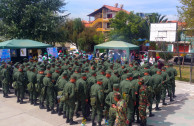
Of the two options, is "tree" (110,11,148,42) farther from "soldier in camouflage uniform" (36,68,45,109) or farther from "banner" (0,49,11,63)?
"soldier in camouflage uniform" (36,68,45,109)

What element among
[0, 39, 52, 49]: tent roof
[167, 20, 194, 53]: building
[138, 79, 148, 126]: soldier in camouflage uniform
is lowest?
[138, 79, 148, 126]: soldier in camouflage uniform

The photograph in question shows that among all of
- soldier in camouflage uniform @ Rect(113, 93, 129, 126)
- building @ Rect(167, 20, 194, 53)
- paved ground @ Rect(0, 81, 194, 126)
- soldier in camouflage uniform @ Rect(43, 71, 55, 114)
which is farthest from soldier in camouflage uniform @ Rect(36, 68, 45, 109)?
building @ Rect(167, 20, 194, 53)

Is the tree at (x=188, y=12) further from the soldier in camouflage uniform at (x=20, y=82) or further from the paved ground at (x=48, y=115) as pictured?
the soldier in camouflage uniform at (x=20, y=82)

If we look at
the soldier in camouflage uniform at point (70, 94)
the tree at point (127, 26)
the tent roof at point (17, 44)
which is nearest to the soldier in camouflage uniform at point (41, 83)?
the soldier in camouflage uniform at point (70, 94)

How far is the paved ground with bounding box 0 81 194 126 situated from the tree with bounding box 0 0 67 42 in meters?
14.3

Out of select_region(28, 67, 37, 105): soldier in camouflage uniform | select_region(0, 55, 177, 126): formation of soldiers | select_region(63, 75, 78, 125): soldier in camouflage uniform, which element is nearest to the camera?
select_region(0, 55, 177, 126): formation of soldiers

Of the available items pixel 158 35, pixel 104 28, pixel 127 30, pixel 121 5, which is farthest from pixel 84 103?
pixel 121 5

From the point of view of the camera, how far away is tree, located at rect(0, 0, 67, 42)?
2170cm

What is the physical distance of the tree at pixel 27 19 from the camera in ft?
71.2

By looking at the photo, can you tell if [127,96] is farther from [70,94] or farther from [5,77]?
[5,77]

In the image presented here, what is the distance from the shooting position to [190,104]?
29.9 feet

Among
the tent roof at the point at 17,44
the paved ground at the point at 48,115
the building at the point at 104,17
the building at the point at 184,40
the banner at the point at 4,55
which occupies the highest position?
the building at the point at 104,17

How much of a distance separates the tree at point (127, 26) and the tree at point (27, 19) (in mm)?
8369

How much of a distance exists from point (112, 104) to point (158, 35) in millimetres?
11430
